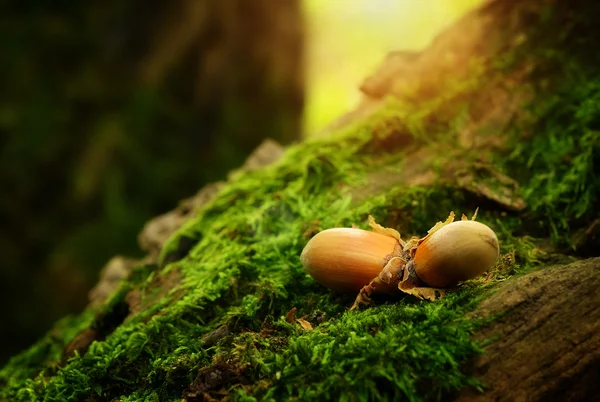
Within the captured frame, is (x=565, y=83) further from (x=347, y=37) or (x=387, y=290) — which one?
(x=347, y=37)

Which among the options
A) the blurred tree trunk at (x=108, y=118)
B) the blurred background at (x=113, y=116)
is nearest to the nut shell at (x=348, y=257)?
the blurred background at (x=113, y=116)

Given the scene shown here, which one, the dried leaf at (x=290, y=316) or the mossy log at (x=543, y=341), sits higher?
the dried leaf at (x=290, y=316)

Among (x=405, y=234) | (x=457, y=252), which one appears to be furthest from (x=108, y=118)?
(x=457, y=252)

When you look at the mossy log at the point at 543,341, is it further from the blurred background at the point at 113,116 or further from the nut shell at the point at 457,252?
the blurred background at the point at 113,116

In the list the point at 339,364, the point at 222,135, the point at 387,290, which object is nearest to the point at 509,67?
the point at 387,290

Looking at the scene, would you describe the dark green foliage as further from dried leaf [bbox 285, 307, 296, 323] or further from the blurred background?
the blurred background

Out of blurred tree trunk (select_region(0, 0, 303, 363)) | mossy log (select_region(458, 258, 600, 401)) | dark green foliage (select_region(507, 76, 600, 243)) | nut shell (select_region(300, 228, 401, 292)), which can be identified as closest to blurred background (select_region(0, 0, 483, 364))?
blurred tree trunk (select_region(0, 0, 303, 363))
